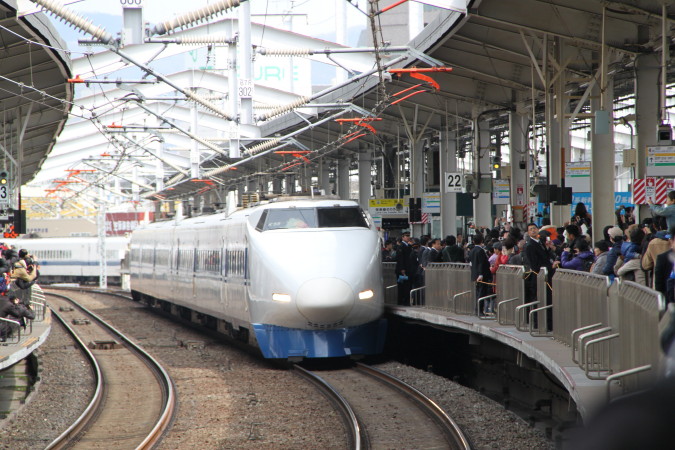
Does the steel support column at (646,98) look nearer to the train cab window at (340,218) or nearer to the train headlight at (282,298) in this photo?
the train cab window at (340,218)

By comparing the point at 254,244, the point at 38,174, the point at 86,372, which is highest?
the point at 38,174

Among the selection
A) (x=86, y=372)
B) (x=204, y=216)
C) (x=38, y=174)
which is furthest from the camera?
(x=38, y=174)

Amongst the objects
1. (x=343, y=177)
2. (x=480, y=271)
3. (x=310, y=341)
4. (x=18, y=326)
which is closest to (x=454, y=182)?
(x=480, y=271)

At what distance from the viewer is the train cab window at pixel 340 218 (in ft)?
56.9

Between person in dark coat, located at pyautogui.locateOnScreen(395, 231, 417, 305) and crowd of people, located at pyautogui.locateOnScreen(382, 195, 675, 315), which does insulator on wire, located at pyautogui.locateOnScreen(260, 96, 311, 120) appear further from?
person in dark coat, located at pyautogui.locateOnScreen(395, 231, 417, 305)

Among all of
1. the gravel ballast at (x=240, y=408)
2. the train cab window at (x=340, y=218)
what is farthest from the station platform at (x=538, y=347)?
the train cab window at (x=340, y=218)

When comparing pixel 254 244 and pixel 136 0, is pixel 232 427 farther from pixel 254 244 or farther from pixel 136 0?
pixel 136 0

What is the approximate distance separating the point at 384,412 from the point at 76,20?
8878 mm

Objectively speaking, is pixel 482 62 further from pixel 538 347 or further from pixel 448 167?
pixel 538 347

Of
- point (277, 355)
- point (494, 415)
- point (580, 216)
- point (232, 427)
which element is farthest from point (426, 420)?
point (580, 216)

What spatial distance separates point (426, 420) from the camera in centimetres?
1255

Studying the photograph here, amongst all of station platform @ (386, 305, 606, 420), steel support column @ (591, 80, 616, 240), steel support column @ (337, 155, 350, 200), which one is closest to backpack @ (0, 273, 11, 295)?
station platform @ (386, 305, 606, 420)

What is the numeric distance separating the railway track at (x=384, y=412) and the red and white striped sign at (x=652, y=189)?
5903 mm

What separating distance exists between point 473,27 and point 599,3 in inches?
167
